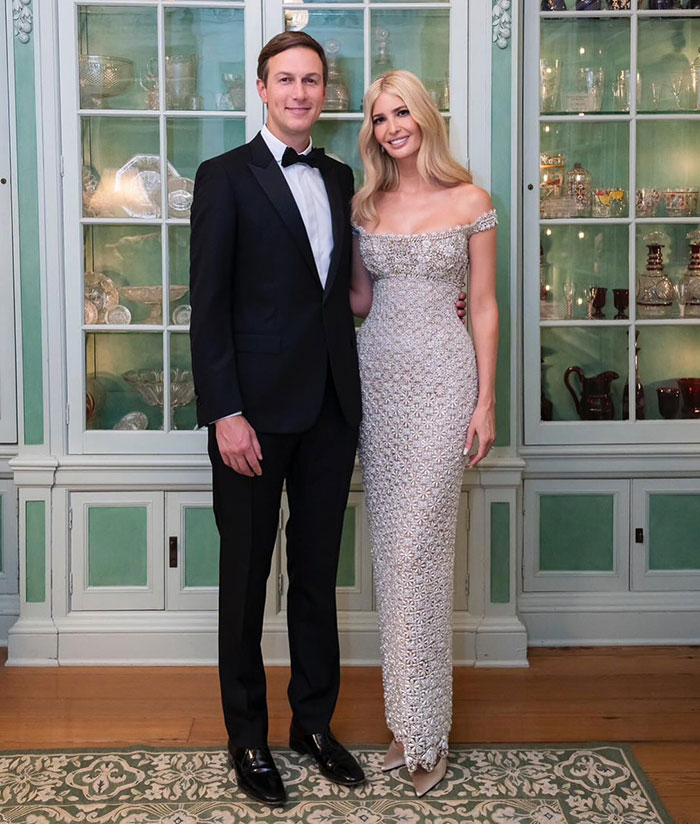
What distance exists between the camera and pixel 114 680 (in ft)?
11.1

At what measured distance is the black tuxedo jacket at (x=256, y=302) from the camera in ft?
7.94

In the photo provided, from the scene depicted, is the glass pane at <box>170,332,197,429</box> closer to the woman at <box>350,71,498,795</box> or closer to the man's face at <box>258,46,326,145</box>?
the woman at <box>350,71,498,795</box>

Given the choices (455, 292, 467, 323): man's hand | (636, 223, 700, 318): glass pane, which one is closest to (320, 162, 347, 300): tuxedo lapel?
(455, 292, 467, 323): man's hand

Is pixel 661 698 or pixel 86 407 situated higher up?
pixel 86 407

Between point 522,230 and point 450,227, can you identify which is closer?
point 450,227

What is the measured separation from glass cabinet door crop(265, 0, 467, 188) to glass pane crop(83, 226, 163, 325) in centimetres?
75

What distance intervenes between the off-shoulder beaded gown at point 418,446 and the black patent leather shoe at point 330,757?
146 mm

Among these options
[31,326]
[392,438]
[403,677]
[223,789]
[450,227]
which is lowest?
[223,789]

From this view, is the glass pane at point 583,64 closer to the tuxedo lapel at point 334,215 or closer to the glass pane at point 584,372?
the glass pane at point 584,372

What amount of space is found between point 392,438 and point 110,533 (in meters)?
1.36

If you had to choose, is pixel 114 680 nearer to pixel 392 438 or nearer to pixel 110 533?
pixel 110 533

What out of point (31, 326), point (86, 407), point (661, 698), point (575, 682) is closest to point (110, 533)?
point (86, 407)

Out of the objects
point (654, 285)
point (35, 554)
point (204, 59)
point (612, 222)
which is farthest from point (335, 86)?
point (35, 554)

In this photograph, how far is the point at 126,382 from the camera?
3.57 meters
